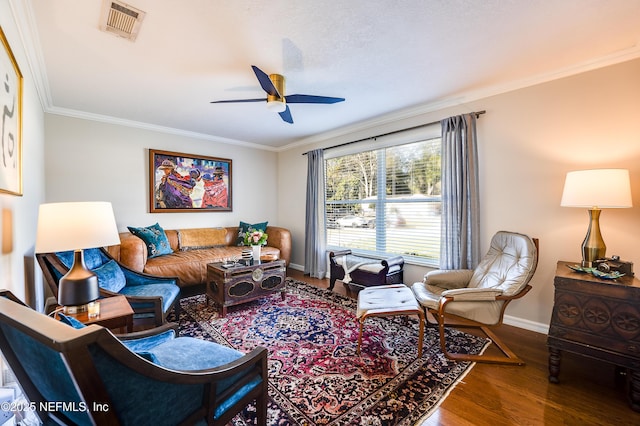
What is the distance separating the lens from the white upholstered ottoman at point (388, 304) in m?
2.12

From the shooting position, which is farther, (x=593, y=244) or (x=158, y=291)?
(x=158, y=291)

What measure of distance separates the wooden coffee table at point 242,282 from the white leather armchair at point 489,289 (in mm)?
1681

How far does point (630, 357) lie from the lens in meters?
1.64

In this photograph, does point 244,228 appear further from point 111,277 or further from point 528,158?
point 528,158

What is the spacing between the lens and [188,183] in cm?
452

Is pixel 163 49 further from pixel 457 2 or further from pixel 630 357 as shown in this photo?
pixel 630 357

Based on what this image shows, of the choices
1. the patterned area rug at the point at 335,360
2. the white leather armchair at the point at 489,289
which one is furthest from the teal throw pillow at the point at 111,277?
the white leather armchair at the point at 489,289

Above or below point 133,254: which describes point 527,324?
below

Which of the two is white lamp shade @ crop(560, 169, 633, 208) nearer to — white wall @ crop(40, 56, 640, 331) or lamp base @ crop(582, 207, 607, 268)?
lamp base @ crop(582, 207, 607, 268)

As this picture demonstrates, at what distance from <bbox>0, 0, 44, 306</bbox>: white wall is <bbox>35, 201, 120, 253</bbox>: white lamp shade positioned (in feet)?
0.66

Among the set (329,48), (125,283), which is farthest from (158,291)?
(329,48)

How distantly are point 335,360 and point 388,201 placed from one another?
2.36 m

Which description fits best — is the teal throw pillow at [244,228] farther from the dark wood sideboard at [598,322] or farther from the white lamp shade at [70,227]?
the dark wood sideboard at [598,322]

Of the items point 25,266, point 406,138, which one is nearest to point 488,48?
point 406,138
